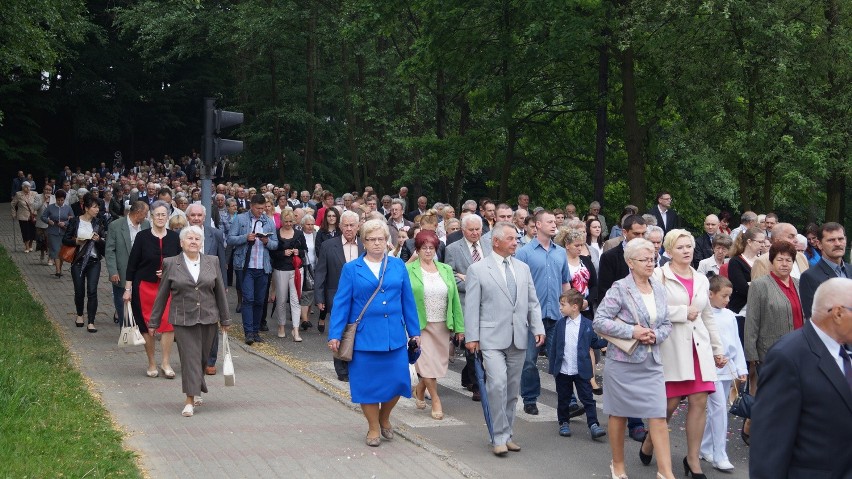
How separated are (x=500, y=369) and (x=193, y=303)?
3358 millimetres

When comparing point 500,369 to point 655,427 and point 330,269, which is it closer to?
point 655,427

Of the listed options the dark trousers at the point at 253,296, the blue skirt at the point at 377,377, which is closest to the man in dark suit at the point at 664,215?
the dark trousers at the point at 253,296

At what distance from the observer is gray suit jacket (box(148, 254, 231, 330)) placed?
11.2 metres

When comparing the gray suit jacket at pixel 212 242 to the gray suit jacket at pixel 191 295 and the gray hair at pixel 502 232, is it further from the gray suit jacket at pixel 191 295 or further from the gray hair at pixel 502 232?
the gray hair at pixel 502 232

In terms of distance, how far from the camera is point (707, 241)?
1836cm

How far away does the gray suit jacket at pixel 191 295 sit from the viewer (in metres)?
11.2

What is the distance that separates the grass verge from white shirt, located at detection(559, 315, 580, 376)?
154 inches

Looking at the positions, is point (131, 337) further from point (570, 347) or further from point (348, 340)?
point (570, 347)

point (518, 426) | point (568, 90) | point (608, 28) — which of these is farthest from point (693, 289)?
point (568, 90)

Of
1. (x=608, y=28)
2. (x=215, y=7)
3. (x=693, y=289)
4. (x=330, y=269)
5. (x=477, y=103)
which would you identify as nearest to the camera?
(x=693, y=289)

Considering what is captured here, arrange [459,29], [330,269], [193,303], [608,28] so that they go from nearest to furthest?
1. [193,303]
2. [330,269]
3. [608,28]
4. [459,29]

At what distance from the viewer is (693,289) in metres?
8.91

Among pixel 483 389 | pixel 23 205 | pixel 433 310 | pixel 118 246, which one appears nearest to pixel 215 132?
pixel 118 246

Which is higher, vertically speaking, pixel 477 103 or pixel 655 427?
pixel 477 103
